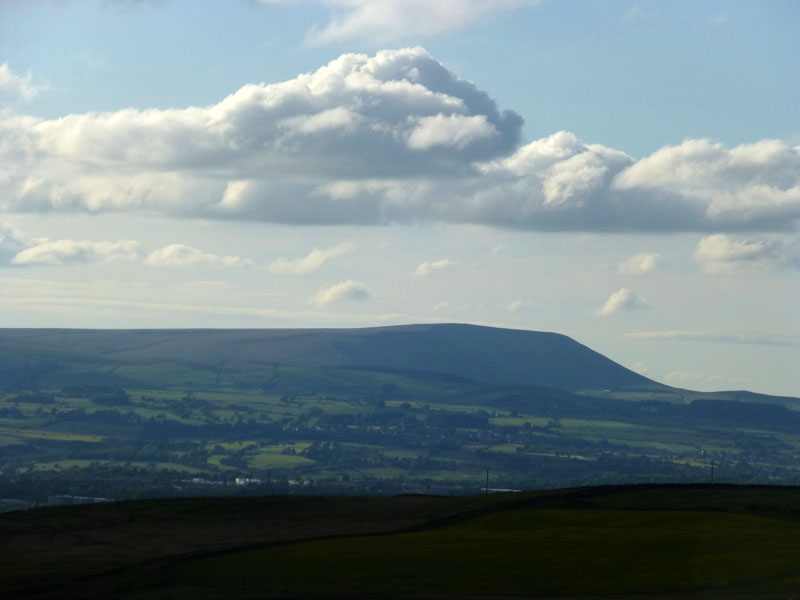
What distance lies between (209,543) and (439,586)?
110 feet

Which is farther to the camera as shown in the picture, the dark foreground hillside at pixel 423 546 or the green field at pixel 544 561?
the dark foreground hillside at pixel 423 546

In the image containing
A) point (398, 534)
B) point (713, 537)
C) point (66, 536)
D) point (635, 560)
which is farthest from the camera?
point (66, 536)

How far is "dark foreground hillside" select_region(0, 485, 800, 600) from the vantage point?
7981 centimetres

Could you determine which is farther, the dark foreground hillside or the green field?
the dark foreground hillside

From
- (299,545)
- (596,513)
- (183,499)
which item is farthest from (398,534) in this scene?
(183,499)

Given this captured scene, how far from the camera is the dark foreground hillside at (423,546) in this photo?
79.8m

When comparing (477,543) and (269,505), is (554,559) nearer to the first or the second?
(477,543)

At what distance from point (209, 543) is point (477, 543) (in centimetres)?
2505

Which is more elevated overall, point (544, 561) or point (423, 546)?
point (544, 561)

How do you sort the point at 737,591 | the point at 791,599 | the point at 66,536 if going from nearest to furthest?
the point at 791,599, the point at 737,591, the point at 66,536

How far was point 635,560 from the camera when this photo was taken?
86500mm

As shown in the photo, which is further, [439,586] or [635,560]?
[635,560]

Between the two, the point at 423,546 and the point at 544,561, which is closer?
the point at 544,561

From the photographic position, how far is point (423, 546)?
95.3 metres
